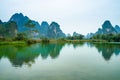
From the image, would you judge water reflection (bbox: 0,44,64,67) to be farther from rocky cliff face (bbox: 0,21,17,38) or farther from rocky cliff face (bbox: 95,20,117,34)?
rocky cliff face (bbox: 95,20,117,34)

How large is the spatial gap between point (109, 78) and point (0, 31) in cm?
6846

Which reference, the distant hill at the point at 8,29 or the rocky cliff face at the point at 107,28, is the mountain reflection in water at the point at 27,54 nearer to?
the distant hill at the point at 8,29

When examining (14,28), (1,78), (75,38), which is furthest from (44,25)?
(1,78)

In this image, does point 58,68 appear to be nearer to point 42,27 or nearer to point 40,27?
point 42,27

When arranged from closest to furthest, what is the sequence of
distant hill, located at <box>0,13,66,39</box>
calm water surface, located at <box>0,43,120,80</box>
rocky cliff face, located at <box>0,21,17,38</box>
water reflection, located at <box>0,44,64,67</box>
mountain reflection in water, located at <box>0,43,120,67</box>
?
calm water surface, located at <box>0,43,120,80</box> < water reflection, located at <box>0,44,64,67</box> < mountain reflection in water, located at <box>0,43,120,67</box> < rocky cliff face, located at <box>0,21,17,38</box> < distant hill, located at <box>0,13,66,39</box>

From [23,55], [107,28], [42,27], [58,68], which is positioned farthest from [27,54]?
[42,27]

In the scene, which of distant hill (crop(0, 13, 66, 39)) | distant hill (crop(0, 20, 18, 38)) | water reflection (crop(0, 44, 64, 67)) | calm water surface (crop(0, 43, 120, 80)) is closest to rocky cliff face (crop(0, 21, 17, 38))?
distant hill (crop(0, 20, 18, 38))

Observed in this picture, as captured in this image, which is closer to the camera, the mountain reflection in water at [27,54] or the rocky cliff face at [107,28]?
the mountain reflection in water at [27,54]

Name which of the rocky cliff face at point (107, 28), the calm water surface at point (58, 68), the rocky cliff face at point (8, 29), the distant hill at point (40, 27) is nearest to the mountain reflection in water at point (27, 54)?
the calm water surface at point (58, 68)

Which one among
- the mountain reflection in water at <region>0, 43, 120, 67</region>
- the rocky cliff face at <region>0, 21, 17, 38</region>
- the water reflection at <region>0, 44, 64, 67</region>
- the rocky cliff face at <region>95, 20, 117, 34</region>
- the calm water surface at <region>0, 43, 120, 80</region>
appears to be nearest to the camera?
the calm water surface at <region>0, 43, 120, 80</region>

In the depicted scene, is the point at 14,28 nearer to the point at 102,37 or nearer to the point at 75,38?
the point at 75,38

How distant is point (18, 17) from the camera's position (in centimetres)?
16412

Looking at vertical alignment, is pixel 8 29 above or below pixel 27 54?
above

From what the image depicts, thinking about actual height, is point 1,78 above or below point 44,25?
below
